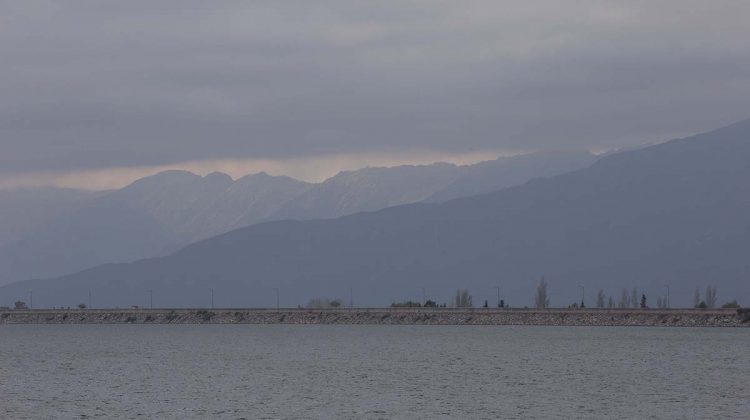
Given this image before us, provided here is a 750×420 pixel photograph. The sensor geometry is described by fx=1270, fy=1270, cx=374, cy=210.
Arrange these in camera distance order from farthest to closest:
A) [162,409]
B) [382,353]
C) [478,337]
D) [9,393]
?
[478,337] < [382,353] < [9,393] < [162,409]

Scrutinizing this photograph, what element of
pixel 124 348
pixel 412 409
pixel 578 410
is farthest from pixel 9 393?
pixel 124 348

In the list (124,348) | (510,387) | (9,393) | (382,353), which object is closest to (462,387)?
(510,387)

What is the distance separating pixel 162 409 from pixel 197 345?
3379 inches

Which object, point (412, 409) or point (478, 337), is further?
point (478, 337)

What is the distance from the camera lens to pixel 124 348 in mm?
157000

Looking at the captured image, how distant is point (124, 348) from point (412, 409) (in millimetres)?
86034

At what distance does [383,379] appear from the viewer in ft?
330

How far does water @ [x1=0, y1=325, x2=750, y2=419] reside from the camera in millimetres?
77938

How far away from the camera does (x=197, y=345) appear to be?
536 ft

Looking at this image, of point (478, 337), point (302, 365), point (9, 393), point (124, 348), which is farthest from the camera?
point (478, 337)

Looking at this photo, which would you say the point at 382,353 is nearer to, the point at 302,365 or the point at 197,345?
the point at 302,365

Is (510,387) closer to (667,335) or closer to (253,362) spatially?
(253,362)

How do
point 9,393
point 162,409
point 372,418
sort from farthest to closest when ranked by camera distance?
point 9,393, point 162,409, point 372,418

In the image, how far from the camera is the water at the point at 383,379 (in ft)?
256
